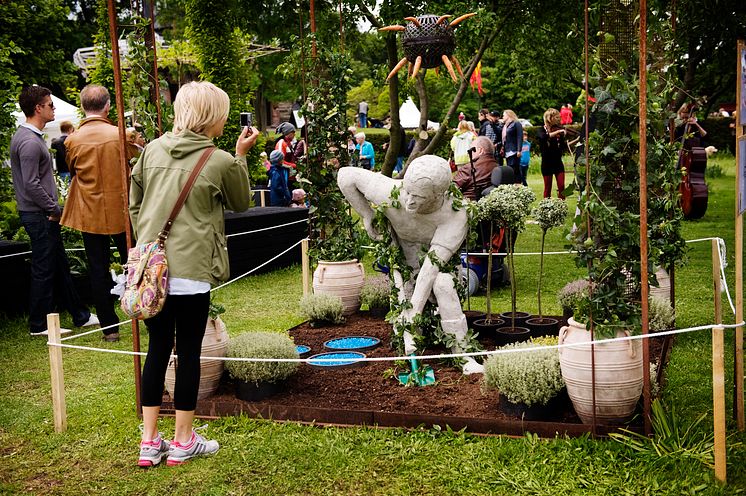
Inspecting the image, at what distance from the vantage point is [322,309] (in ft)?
23.3

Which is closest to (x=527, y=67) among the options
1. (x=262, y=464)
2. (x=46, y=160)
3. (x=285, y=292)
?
(x=285, y=292)

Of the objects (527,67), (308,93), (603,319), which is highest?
(527,67)

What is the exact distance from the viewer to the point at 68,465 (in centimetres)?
443

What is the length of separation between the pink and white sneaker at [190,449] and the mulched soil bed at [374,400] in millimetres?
575

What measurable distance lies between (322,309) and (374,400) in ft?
7.02

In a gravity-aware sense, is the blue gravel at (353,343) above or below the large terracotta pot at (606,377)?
below

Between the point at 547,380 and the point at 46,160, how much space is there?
5.08 meters

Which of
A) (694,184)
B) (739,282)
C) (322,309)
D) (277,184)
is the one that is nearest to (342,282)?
(322,309)

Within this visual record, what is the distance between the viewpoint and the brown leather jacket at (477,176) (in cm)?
870

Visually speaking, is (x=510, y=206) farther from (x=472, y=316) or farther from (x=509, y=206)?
(x=472, y=316)

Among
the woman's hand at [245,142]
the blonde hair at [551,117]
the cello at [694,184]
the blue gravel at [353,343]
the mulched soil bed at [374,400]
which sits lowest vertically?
the mulched soil bed at [374,400]

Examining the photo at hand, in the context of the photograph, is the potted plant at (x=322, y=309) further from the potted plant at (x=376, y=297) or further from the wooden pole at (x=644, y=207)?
the wooden pole at (x=644, y=207)

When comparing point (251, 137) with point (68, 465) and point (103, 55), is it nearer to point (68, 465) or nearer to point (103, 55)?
point (68, 465)

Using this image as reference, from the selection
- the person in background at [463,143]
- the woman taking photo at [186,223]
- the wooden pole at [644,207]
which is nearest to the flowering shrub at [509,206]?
the wooden pole at [644,207]
